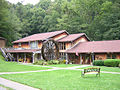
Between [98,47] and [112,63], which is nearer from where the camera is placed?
[112,63]

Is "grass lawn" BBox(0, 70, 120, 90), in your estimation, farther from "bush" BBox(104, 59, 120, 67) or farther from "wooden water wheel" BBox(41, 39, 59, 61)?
"wooden water wheel" BBox(41, 39, 59, 61)

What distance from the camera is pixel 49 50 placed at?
103 feet

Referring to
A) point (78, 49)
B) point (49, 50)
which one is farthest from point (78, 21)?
point (49, 50)

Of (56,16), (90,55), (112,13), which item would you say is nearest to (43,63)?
(90,55)

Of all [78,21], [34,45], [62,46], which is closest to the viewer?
[62,46]

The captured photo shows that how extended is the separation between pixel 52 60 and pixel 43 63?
2223 mm

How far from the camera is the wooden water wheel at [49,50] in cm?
3044

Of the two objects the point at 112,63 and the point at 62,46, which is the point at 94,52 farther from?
the point at 62,46

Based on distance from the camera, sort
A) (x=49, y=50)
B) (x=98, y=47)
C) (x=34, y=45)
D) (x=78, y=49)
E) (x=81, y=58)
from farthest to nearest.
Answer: (x=34, y=45) < (x=78, y=49) < (x=49, y=50) < (x=81, y=58) < (x=98, y=47)

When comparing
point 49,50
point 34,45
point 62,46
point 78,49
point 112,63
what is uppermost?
point 34,45

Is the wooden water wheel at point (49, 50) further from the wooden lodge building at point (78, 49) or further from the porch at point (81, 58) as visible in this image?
the porch at point (81, 58)

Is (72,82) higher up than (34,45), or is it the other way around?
(34,45)

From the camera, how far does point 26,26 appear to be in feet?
201

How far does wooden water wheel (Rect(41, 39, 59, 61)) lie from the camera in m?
30.4
